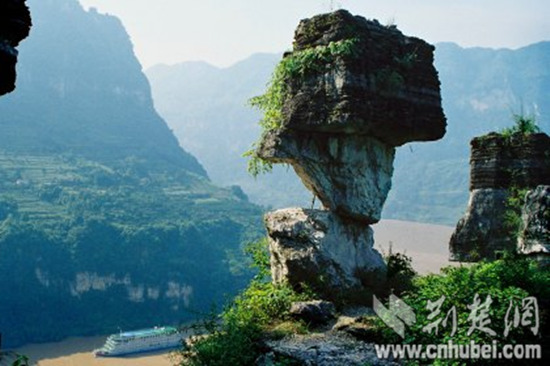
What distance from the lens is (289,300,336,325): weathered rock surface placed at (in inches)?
336

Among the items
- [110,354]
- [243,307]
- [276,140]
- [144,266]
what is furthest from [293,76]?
[144,266]

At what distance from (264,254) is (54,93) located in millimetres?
106430

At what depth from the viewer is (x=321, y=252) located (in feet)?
32.0

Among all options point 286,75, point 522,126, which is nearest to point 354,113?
point 286,75

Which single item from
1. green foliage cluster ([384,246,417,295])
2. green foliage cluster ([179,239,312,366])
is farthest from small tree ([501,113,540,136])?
green foliage cluster ([179,239,312,366])

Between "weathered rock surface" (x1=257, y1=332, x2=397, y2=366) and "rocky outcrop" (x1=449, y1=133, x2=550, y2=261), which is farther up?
"rocky outcrop" (x1=449, y1=133, x2=550, y2=261)

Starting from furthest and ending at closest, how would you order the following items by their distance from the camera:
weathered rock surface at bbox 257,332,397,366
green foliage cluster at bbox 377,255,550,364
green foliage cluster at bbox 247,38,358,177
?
green foliage cluster at bbox 247,38,358,177 → weathered rock surface at bbox 257,332,397,366 → green foliage cluster at bbox 377,255,550,364

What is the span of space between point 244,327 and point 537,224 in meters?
4.10

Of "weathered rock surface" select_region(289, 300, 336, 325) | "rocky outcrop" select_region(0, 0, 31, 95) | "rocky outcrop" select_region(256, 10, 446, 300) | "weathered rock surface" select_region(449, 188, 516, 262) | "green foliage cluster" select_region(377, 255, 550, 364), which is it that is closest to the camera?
"rocky outcrop" select_region(0, 0, 31, 95)

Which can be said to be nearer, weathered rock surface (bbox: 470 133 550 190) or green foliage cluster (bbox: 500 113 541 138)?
weathered rock surface (bbox: 470 133 550 190)

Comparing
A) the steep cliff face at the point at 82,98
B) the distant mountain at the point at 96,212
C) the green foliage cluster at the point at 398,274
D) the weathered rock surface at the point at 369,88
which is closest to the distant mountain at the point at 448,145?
the steep cliff face at the point at 82,98

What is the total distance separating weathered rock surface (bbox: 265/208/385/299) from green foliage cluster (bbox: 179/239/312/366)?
1.09ft

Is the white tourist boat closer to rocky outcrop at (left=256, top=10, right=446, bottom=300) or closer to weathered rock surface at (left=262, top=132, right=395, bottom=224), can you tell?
rocky outcrop at (left=256, top=10, right=446, bottom=300)

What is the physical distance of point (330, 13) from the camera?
1035 cm
